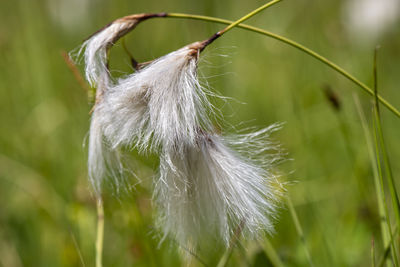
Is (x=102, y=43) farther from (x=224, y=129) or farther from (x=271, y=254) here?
(x=271, y=254)

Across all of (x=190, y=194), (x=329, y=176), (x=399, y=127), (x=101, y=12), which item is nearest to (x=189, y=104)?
(x=190, y=194)

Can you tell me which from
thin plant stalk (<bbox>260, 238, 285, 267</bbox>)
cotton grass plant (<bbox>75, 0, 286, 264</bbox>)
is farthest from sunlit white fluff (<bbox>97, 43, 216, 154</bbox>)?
thin plant stalk (<bbox>260, 238, 285, 267</bbox>)

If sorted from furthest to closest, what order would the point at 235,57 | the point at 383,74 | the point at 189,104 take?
1. the point at 235,57
2. the point at 383,74
3. the point at 189,104

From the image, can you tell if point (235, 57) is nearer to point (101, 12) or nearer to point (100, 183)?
point (101, 12)

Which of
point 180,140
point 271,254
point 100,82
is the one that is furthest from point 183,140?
point 271,254

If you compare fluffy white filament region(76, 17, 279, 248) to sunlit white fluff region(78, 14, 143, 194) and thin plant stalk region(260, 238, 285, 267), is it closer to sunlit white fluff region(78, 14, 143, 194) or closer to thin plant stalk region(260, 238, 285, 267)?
sunlit white fluff region(78, 14, 143, 194)

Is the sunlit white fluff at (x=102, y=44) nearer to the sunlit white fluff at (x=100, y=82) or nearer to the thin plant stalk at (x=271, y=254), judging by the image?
the sunlit white fluff at (x=100, y=82)
